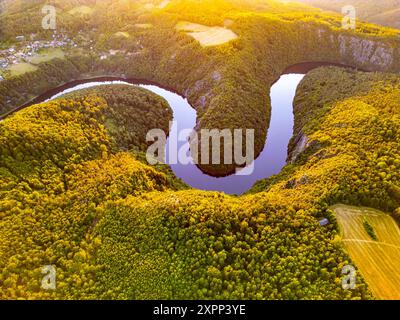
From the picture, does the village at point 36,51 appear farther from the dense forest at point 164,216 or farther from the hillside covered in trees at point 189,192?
the dense forest at point 164,216

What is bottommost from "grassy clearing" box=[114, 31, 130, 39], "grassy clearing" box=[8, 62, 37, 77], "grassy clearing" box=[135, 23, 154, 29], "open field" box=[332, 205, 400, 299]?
"open field" box=[332, 205, 400, 299]

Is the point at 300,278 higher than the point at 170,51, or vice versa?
the point at 170,51

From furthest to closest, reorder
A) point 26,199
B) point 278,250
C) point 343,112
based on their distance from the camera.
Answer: point 343,112, point 26,199, point 278,250

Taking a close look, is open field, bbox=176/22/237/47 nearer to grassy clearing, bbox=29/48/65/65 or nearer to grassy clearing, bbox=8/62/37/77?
grassy clearing, bbox=29/48/65/65

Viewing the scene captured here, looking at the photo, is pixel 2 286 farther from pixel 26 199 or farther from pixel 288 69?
pixel 288 69

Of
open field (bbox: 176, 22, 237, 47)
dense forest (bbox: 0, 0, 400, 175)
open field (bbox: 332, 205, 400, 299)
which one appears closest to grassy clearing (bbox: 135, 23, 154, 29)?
dense forest (bbox: 0, 0, 400, 175)

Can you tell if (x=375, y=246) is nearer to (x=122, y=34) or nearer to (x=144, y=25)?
(x=144, y=25)

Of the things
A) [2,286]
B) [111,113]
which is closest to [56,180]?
[2,286]
